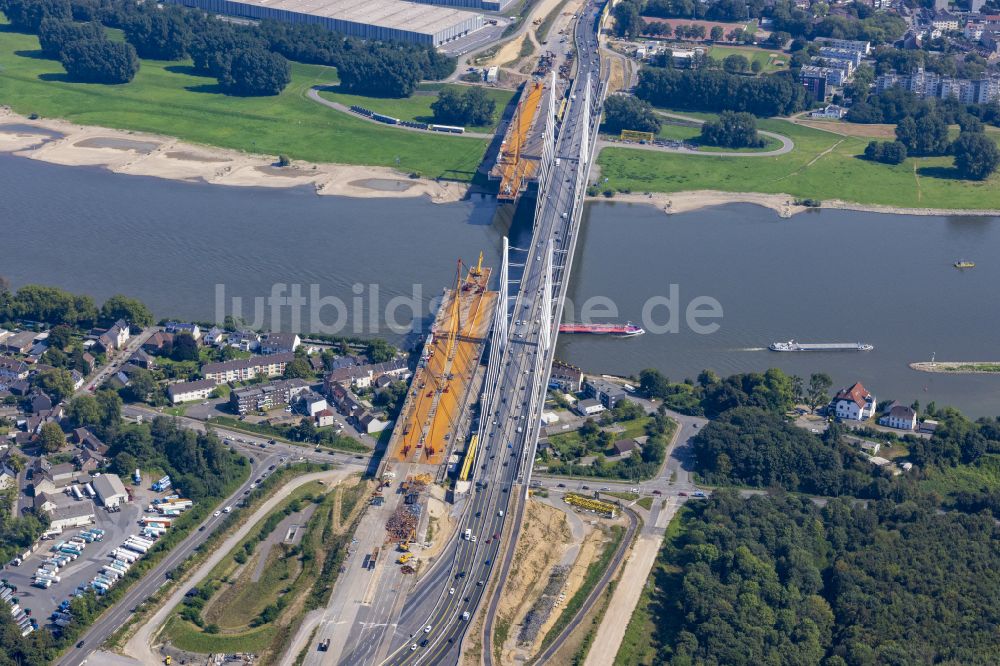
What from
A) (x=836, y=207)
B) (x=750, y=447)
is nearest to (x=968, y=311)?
(x=836, y=207)

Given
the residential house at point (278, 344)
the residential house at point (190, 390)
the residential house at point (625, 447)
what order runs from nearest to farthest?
1. the residential house at point (625, 447)
2. the residential house at point (190, 390)
3. the residential house at point (278, 344)

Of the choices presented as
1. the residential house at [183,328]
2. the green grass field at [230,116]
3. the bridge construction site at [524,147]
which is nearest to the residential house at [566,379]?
the residential house at [183,328]

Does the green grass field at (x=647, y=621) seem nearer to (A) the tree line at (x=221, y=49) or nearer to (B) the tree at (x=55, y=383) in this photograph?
(B) the tree at (x=55, y=383)

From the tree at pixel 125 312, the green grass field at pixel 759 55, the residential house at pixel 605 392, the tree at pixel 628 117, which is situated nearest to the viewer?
the residential house at pixel 605 392

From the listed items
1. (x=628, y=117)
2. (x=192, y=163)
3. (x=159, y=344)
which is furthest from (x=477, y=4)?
(x=159, y=344)

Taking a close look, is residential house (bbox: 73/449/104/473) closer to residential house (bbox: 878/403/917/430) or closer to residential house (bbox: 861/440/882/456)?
residential house (bbox: 861/440/882/456)

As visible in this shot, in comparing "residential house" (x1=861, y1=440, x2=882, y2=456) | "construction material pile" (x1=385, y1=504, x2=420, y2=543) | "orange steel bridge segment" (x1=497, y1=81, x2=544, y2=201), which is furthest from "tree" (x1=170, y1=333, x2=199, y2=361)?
"residential house" (x1=861, y1=440, x2=882, y2=456)

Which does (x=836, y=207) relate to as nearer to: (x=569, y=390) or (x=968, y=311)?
(x=968, y=311)
